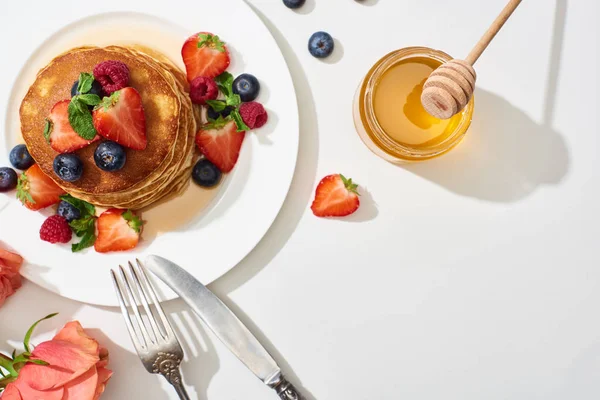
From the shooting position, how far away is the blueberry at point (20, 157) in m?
1.64

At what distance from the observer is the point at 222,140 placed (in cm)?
165

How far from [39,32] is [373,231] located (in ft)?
4.33

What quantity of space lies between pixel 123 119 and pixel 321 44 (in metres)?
0.70

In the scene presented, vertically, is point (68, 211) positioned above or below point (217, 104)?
below

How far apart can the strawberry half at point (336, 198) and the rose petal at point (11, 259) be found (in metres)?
0.96

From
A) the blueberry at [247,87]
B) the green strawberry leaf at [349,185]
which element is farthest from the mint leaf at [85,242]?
the green strawberry leaf at [349,185]

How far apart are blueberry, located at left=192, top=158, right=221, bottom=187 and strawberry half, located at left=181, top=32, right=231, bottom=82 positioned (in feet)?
0.96

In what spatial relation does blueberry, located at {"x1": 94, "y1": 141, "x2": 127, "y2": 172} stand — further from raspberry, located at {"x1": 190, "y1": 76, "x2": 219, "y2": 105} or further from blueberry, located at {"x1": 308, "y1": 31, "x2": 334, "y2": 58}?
blueberry, located at {"x1": 308, "y1": 31, "x2": 334, "y2": 58}

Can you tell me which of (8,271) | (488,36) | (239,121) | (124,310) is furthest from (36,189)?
(488,36)

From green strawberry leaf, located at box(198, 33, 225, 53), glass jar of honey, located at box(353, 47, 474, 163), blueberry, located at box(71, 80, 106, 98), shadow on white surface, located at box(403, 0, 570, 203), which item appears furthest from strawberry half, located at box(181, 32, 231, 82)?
shadow on white surface, located at box(403, 0, 570, 203)

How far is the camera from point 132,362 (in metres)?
1.70

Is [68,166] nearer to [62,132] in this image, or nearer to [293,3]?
[62,132]

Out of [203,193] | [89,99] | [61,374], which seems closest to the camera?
[89,99]

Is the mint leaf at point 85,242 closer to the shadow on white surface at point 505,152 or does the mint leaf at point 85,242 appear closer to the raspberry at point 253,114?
the raspberry at point 253,114
